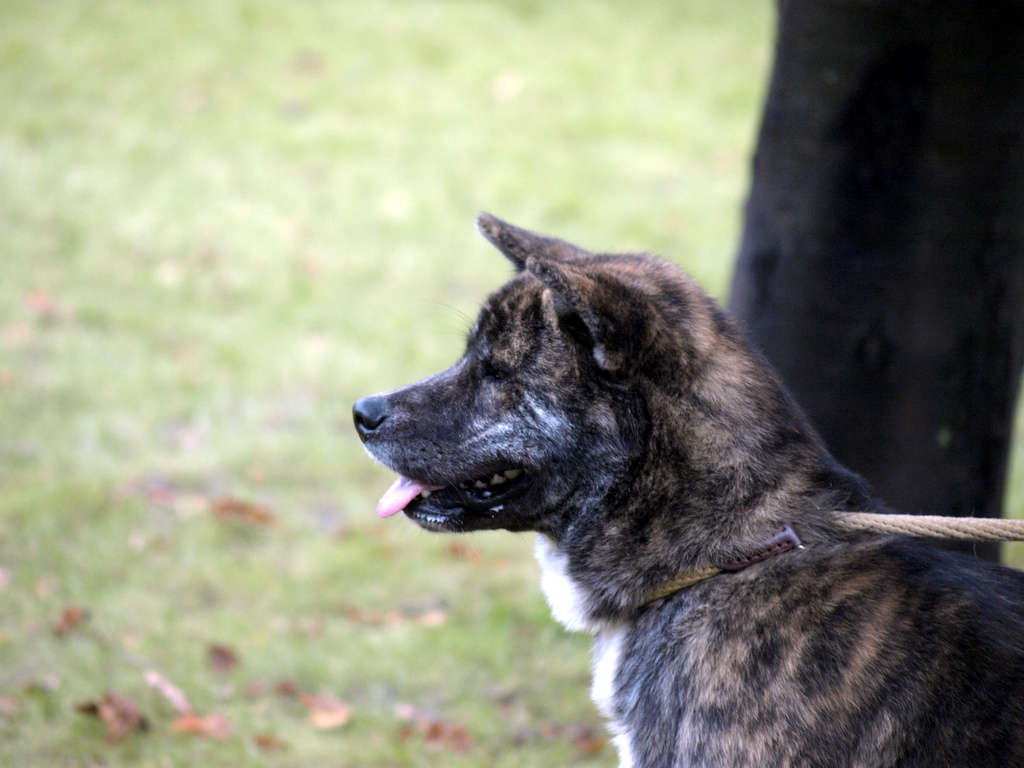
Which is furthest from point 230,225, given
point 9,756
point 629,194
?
point 9,756

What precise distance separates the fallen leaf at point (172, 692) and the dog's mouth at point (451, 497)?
5.13 feet

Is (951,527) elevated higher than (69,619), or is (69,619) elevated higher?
(951,527)

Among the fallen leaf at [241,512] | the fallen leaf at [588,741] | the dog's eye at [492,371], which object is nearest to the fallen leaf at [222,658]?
the fallen leaf at [241,512]

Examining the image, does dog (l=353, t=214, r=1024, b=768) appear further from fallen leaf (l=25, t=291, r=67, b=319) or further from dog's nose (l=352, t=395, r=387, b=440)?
fallen leaf (l=25, t=291, r=67, b=319)

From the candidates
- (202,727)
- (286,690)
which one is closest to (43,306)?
(286,690)

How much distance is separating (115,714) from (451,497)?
1823 mm

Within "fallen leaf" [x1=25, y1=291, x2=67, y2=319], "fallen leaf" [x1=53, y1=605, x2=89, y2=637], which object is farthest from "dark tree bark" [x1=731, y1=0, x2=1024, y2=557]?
"fallen leaf" [x1=25, y1=291, x2=67, y2=319]

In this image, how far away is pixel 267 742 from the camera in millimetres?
4016

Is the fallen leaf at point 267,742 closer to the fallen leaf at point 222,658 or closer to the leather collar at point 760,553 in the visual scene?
the fallen leaf at point 222,658

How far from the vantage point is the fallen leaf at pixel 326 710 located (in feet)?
13.8

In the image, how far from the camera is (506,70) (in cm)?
1191

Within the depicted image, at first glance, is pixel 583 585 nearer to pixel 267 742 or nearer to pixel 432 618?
pixel 267 742

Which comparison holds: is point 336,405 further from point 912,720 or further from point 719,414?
point 912,720

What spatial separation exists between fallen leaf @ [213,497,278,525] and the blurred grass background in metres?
0.05
